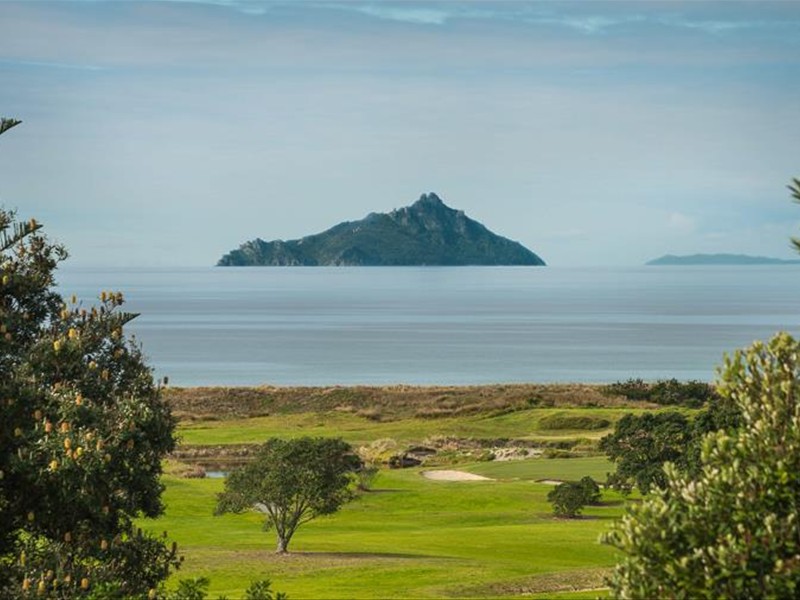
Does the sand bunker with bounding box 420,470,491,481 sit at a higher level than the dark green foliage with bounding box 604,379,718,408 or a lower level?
lower

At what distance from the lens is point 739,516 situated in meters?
14.6

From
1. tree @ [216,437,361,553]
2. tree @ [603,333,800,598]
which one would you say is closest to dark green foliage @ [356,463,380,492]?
tree @ [216,437,361,553]

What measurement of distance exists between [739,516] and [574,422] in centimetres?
8716

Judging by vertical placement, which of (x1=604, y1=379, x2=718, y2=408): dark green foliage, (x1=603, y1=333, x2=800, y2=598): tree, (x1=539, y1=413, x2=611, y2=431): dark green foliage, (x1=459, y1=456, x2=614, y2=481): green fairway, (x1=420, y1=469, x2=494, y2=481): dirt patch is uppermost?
(x1=603, y1=333, x2=800, y2=598): tree

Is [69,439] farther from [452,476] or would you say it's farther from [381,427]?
[381,427]

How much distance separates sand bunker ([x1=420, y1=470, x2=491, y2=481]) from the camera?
7303 cm

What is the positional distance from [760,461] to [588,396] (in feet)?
345

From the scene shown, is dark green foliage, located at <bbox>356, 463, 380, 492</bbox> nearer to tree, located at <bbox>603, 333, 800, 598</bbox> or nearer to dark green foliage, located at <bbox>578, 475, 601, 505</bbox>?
dark green foliage, located at <bbox>578, 475, 601, 505</bbox>

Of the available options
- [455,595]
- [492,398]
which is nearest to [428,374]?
[492,398]

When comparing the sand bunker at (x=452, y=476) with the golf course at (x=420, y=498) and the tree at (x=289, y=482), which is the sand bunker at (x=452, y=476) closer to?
the golf course at (x=420, y=498)

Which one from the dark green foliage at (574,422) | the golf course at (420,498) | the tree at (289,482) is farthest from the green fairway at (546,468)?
the tree at (289,482)

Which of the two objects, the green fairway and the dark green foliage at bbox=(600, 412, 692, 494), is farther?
the green fairway

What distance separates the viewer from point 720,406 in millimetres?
47500

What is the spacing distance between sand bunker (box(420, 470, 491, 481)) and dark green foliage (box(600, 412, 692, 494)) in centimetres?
1766
